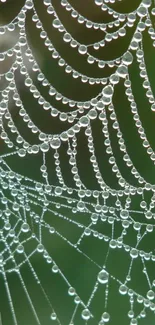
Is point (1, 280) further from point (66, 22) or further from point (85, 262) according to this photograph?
point (66, 22)

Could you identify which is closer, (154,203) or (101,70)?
(154,203)

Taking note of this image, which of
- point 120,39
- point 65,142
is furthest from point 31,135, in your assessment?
point 120,39

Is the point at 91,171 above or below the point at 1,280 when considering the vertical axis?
above

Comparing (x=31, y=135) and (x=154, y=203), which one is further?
(x=31, y=135)

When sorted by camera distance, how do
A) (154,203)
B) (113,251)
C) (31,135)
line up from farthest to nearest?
(113,251)
(31,135)
(154,203)

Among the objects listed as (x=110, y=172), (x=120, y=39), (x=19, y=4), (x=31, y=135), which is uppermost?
(x=19, y=4)

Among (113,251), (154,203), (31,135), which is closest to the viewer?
(154,203)

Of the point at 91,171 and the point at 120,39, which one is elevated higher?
the point at 120,39

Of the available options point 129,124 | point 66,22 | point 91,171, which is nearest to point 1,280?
point 91,171

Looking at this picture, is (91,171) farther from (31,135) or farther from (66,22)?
(66,22)
